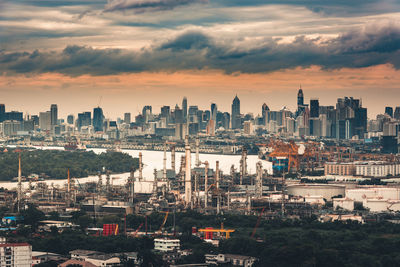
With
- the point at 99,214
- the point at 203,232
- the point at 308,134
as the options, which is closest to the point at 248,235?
the point at 203,232

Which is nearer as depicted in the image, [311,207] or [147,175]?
[311,207]

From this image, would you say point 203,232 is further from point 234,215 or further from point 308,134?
point 308,134

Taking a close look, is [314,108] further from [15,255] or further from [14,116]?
[15,255]

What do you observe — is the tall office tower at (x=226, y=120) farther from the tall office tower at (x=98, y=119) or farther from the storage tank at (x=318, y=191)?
the storage tank at (x=318, y=191)

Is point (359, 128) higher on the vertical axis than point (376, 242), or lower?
higher

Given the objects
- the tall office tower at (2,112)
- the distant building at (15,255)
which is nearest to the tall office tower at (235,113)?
the tall office tower at (2,112)

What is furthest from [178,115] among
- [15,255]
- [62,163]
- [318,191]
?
[15,255]

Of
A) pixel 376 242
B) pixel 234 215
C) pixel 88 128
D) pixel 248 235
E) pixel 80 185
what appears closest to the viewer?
pixel 376 242

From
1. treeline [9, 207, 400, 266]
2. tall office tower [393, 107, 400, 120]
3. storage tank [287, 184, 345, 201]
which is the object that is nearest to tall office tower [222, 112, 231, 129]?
tall office tower [393, 107, 400, 120]
